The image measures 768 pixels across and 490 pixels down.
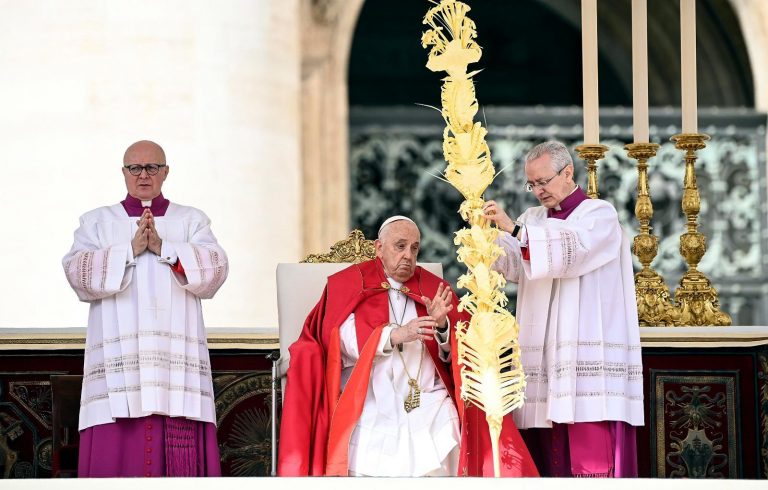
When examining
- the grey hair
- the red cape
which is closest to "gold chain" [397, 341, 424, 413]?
the red cape

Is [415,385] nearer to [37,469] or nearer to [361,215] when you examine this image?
[37,469]

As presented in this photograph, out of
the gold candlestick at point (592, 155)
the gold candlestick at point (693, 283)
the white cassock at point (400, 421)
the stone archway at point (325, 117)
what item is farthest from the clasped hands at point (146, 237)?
the stone archway at point (325, 117)

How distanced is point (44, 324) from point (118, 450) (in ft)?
10.3

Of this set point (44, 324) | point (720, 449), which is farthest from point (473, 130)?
point (44, 324)

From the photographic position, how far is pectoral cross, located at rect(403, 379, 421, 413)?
27.7 ft

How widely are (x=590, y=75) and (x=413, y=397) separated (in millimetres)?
2050

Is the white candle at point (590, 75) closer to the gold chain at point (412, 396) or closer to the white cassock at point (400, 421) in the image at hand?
the white cassock at point (400, 421)

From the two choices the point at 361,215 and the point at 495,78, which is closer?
the point at 361,215

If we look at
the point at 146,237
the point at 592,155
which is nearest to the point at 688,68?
the point at 592,155

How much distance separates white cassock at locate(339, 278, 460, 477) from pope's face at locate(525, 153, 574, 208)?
2.29 ft

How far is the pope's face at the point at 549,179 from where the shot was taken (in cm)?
844

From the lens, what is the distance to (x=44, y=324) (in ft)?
37.7

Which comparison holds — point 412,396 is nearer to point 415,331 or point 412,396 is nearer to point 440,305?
point 415,331

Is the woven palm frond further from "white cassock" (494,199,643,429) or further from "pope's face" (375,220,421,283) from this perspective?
"pope's face" (375,220,421,283)
